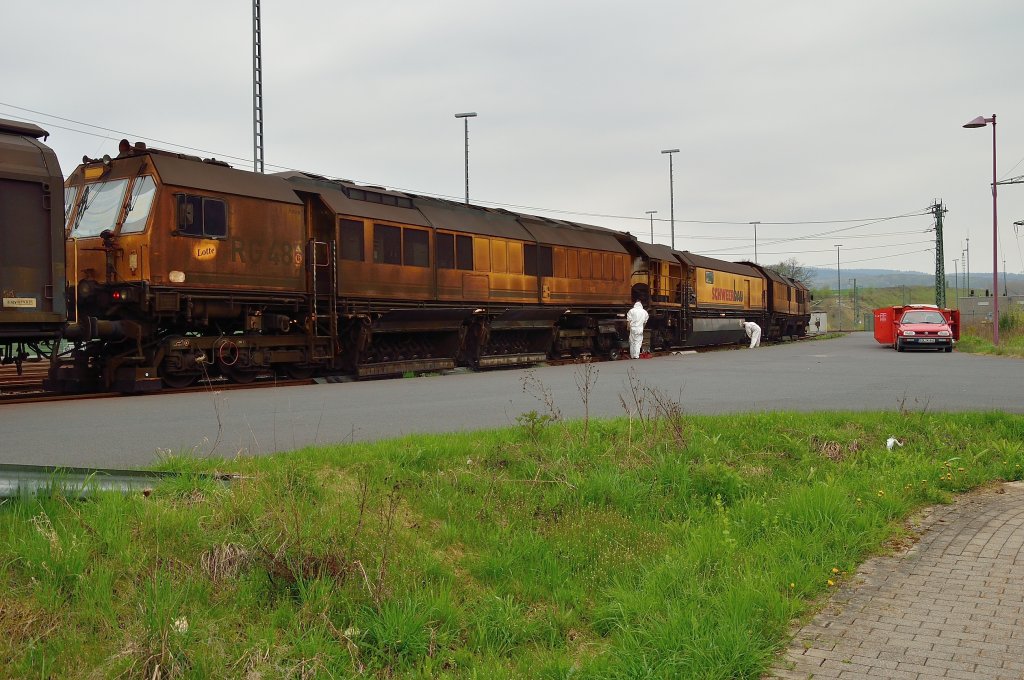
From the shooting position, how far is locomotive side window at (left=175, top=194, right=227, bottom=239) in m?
14.6

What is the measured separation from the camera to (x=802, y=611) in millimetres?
4562

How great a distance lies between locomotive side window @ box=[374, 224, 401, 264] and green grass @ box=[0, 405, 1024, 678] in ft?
37.9

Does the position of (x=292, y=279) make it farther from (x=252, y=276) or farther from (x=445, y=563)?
(x=445, y=563)

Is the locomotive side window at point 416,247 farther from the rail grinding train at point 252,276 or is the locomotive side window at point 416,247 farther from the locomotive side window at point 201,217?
the locomotive side window at point 201,217

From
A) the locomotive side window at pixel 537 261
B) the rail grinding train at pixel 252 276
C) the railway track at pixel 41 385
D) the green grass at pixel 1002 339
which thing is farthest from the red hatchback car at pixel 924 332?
the railway track at pixel 41 385

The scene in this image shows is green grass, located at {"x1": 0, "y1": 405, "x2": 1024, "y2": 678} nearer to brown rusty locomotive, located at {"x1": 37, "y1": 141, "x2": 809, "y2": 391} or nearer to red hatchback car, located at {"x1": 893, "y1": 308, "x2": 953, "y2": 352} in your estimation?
brown rusty locomotive, located at {"x1": 37, "y1": 141, "x2": 809, "y2": 391}

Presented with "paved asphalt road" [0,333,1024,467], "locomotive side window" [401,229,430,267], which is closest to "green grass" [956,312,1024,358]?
"paved asphalt road" [0,333,1024,467]

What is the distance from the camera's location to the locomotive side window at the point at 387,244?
18.6m

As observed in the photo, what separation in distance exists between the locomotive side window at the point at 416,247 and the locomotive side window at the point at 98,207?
6472mm

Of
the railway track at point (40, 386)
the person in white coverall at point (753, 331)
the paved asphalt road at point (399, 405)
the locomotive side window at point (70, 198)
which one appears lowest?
the paved asphalt road at point (399, 405)

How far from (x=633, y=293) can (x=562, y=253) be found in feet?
20.9

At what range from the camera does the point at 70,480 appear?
5.66 m

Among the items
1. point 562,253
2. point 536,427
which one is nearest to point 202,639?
point 536,427

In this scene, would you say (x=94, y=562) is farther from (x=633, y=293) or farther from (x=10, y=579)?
(x=633, y=293)
